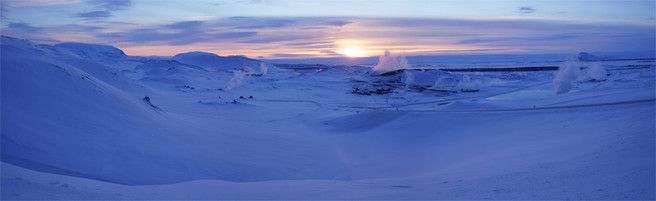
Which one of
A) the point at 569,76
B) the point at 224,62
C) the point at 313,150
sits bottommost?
the point at 313,150

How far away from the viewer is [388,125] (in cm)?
1581

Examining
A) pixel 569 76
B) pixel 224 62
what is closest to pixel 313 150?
pixel 569 76

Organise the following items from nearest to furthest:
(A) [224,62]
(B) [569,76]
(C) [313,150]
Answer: (C) [313,150] < (B) [569,76] < (A) [224,62]

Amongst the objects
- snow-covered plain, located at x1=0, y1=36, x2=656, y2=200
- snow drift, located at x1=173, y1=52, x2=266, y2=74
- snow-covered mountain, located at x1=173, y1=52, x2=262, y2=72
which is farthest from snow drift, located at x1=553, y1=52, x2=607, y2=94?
snow-covered mountain, located at x1=173, y1=52, x2=262, y2=72

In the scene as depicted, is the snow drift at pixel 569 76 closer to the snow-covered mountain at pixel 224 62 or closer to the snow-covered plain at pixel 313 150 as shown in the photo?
the snow-covered plain at pixel 313 150

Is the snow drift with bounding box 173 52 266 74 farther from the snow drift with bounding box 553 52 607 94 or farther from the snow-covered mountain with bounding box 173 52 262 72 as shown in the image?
the snow drift with bounding box 553 52 607 94

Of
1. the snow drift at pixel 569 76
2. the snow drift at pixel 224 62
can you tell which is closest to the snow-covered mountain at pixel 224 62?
the snow drift at pixel 224 62

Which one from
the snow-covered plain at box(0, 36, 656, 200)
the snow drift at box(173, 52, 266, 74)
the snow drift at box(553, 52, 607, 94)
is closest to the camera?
the snow-covered plain at box(0, 36, 656, 200)

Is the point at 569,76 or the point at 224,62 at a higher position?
the point at 224,62

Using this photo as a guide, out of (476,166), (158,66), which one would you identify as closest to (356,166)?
(476,166)

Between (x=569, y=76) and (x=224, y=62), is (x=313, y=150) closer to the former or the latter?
(x=569, y=76)

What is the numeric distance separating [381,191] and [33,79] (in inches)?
390

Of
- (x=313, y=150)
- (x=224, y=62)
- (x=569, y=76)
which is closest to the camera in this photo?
(x=313, y=150)

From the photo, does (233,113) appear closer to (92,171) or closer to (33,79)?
(33,79)
